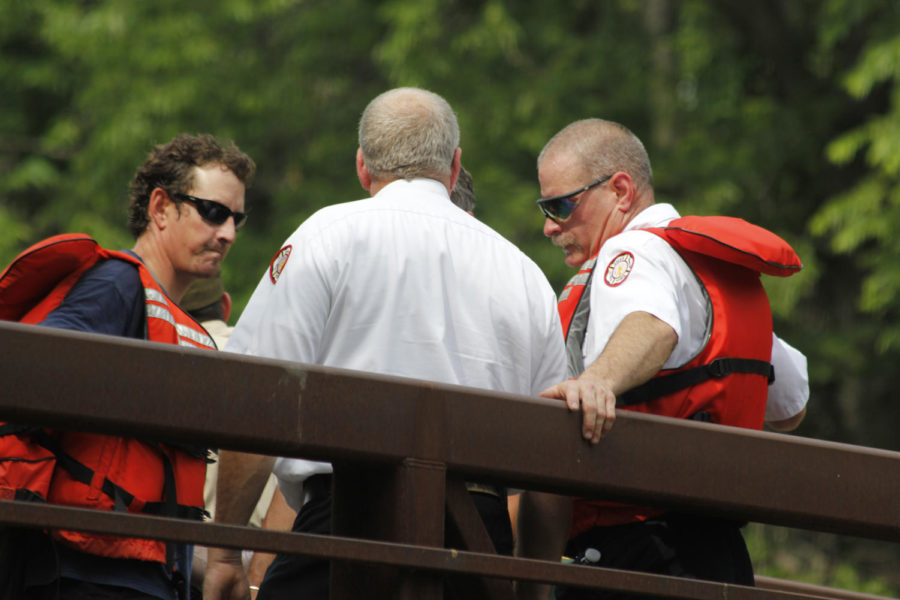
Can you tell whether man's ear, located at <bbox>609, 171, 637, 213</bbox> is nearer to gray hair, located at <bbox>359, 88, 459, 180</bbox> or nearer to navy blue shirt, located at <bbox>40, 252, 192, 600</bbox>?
gray hair, located at <bbox>359, 88, 459, 180</bbox>

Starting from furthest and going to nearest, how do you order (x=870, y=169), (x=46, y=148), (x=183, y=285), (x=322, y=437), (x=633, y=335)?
(x=46, y=148) < (x=870, y=169) < (x=183, y=285) < (x=633, y=335) < (x=322, y=437)

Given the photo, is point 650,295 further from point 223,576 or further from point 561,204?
point 223,576

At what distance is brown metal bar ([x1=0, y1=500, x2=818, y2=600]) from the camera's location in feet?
6.91

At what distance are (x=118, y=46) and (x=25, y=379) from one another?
Answer: 423 inches

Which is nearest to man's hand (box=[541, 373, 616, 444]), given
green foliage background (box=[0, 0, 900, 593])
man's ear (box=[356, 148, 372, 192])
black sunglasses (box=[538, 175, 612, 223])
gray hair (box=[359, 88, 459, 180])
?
gray hair (box=[359, 88, 459, 180])

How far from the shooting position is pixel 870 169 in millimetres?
12164

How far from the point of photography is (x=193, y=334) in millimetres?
3227

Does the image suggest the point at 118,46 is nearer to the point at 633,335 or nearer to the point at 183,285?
the point at 183,285

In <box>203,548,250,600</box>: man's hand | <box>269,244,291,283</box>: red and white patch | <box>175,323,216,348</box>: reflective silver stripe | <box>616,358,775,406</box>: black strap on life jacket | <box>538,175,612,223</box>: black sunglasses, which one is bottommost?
<box>203,548,250,600</box>: man's hand

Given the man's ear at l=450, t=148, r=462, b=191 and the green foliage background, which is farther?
the green foliage background

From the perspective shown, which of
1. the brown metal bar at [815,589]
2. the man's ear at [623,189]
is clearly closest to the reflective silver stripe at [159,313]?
the man's ear at [623,189]

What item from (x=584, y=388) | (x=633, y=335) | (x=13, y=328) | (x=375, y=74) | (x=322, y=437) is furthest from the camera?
(x=375, y=74)

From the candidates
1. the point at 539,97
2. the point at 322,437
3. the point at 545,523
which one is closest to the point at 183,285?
the point at 545,523

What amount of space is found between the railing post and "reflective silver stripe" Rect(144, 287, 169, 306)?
0.75 metres
